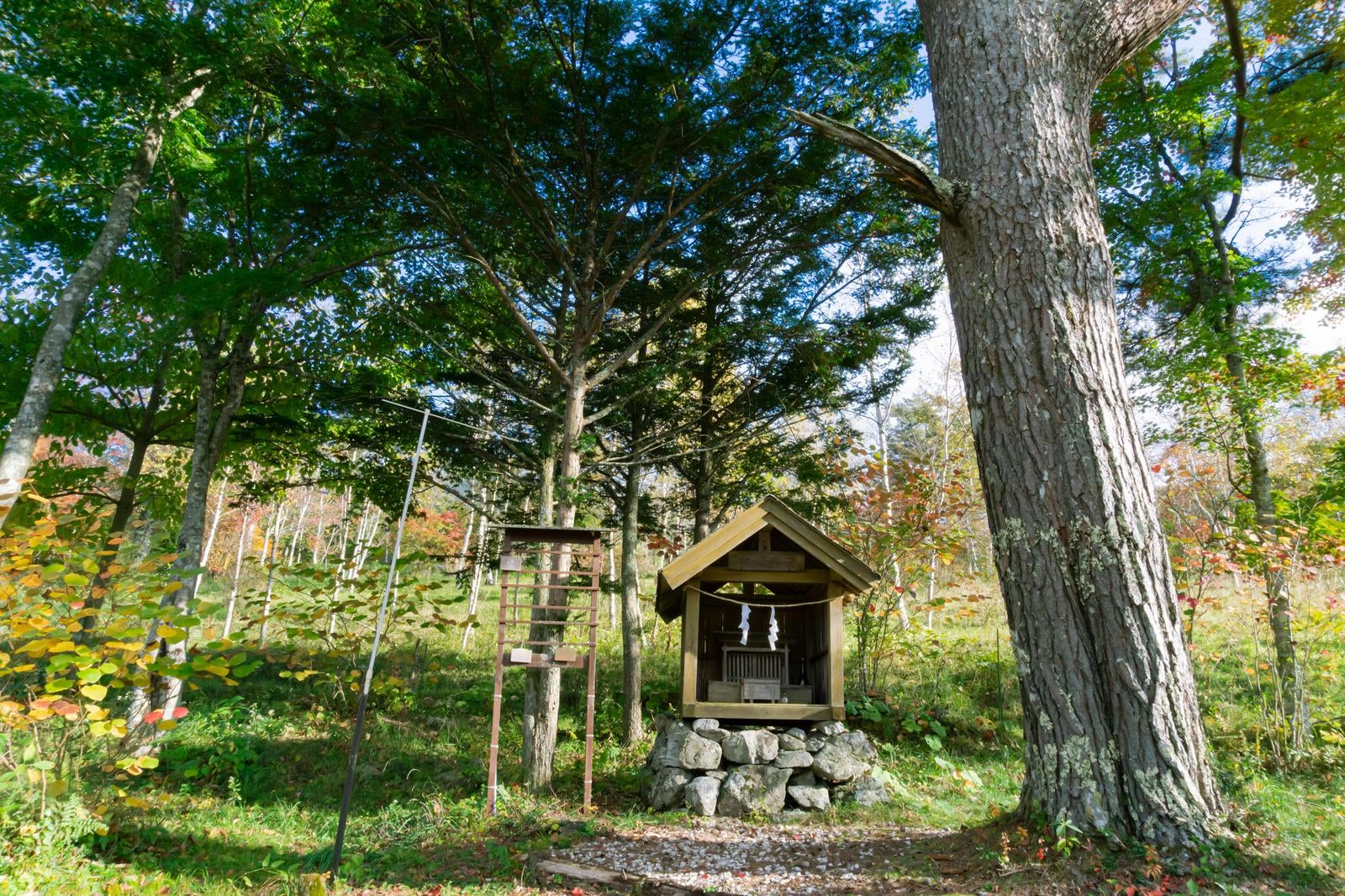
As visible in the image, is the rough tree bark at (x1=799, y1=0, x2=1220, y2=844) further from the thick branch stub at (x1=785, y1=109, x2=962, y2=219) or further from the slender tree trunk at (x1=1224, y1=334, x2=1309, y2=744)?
the slender tree trunk at (x1=1224, y1=334, x2=1309, y2=744)

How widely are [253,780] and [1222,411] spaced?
11.6m

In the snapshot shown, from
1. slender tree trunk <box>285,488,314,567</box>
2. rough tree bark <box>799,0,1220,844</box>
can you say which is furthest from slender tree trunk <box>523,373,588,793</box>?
slender tree trunk <box>285,488,314,567</box>

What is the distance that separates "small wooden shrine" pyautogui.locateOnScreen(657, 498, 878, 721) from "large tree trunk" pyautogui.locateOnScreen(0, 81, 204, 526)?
5.76 metres

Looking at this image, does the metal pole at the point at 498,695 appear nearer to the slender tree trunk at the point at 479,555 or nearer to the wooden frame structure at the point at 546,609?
the wooden frame structure at the point at 546,609

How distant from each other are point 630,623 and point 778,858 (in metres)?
4.64

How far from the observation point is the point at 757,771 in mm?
6277

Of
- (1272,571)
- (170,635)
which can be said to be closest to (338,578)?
(170,635)

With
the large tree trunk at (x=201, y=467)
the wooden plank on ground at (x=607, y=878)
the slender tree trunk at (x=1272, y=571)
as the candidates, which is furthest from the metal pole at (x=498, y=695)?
the slender tree trunk at (x=1272, y=571)

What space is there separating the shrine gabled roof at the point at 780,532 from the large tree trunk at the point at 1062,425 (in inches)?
144

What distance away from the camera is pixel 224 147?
26.6 ft

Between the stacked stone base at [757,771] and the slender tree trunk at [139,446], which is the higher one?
the slender tree trunk at [139,446]

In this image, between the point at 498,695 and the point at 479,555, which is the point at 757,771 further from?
the point at 479,555

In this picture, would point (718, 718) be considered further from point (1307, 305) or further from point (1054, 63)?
point (1307, 305)

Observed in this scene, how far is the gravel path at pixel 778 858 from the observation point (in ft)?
11.1
